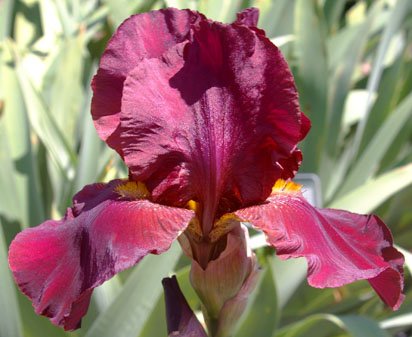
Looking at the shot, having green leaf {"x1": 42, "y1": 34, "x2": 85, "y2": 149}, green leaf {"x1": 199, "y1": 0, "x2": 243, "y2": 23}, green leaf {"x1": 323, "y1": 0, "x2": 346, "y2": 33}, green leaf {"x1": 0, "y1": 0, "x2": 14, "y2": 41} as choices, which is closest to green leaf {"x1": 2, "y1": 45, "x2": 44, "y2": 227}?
green leaf {"x1": 42, "y1": 34, "x2": 85, "y2": 149}

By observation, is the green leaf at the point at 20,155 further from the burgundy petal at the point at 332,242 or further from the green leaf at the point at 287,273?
the burgundy petal at the point at 332,242

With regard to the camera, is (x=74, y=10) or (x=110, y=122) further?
(x=74, y=10)

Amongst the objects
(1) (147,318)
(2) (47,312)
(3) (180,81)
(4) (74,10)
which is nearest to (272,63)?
(3) (180,81)

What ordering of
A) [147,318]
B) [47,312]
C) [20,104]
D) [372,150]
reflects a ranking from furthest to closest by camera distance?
[372,150] → [20,104] → [147,318] → [47,312]

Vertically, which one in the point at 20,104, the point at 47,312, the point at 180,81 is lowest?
the point at 20,104

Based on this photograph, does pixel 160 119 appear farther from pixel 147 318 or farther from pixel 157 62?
pixel 147 318

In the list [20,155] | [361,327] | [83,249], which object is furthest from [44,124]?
[83,249]
